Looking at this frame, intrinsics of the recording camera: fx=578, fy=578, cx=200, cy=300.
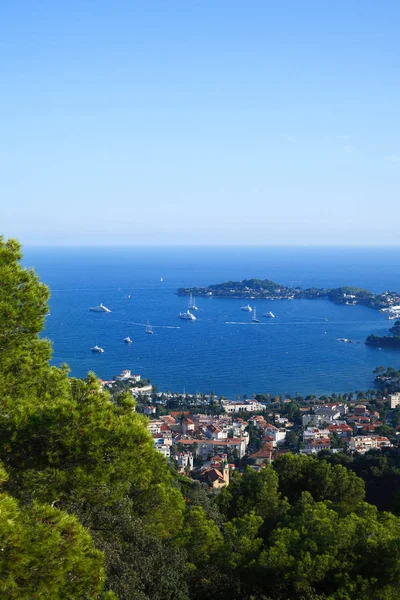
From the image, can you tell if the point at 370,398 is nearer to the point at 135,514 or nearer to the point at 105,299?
the point at 135,514

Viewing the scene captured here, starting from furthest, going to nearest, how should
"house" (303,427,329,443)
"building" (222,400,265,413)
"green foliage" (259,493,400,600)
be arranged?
"building" (222,400,265,413) < "house" (303,427,329,443) < "green foliage" (259,493,400,600)

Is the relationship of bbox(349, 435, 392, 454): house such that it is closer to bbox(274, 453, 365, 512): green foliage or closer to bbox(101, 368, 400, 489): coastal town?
bbox(101, 368, 400, 489): coastal town

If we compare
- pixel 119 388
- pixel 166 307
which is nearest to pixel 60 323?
pixel 166 307

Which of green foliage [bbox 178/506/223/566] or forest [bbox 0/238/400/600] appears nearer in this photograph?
forest [bbox 0/238/400/600]

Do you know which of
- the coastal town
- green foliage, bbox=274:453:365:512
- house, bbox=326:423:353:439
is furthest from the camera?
house, bbox=326:423:353:439

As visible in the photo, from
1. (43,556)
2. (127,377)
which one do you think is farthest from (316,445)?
(43,556)

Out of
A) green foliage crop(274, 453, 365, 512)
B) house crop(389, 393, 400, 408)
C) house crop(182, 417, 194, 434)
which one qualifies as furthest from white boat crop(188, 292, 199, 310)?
green foliage crop(274, 453, 365, 512)

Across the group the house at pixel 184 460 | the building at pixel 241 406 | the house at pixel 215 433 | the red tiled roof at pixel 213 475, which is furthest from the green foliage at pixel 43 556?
the building at pixel 241 406

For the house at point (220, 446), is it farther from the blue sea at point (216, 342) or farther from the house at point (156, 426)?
the blue sea at point (216, 342)
